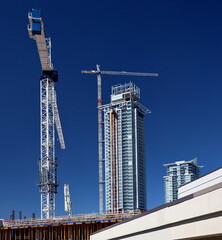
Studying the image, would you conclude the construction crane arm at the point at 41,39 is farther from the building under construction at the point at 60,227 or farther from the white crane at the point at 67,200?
the building under construction at the point at 60,227

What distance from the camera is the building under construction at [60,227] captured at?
75.1 m

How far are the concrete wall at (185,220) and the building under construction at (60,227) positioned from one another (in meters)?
42.1

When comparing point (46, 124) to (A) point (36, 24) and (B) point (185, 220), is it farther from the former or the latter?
(B) point (185, 220)

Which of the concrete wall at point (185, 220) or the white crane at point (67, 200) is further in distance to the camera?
the white crane at point (67, 200)

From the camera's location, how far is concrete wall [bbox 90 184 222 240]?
67.1 feet

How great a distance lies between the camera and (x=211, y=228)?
2084cm

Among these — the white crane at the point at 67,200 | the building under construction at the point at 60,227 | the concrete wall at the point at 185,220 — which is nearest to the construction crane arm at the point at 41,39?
the white crane at the point at 67,200

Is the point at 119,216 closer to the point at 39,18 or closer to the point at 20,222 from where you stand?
the point at 20,222

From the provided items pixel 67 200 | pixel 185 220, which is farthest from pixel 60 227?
pixel 185 220

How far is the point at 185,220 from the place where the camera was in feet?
78.4

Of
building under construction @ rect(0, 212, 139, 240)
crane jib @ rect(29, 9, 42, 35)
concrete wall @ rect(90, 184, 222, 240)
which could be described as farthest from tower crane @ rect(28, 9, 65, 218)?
concrete wall @ rect(90, 184, 222, 240)

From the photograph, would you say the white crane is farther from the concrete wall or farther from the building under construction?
the concrete wall

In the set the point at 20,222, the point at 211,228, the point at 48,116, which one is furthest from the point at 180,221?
the point at 48,116

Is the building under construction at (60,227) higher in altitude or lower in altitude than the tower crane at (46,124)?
lower
